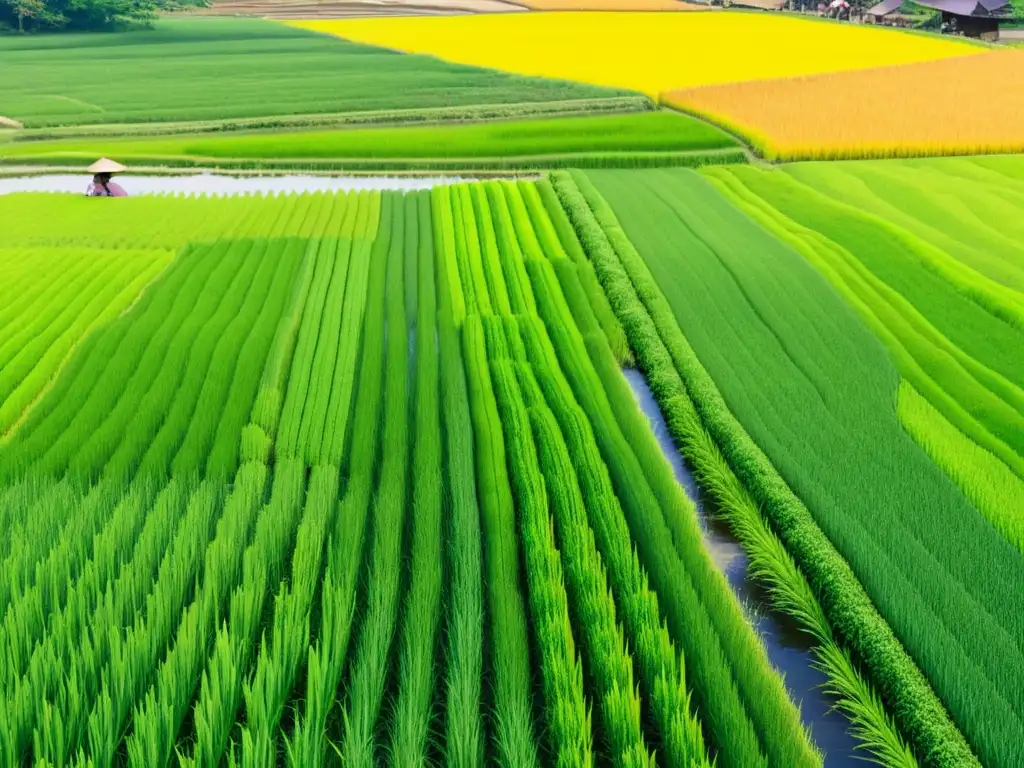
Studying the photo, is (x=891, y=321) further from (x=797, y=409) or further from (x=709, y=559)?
(x=709, y=559)

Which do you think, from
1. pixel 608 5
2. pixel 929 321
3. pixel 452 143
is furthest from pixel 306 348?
pixel 608 5

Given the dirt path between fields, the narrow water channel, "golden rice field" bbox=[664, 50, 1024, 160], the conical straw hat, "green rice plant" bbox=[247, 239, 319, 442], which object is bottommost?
the narrow water channel

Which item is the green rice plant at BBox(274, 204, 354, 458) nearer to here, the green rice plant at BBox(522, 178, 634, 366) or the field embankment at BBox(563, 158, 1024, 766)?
the green rice plant at BBox(522, 178, 634, 366)

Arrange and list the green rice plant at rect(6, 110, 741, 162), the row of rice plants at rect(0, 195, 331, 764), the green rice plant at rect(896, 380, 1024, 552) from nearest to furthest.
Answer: the row of rice plants at rect(0, 195, 331, 764)
the green rice plant at rect(896, 380, 1024, 552)
the green rice plant at rect(6, 110, 741, 162)

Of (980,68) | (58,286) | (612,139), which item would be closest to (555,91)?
(612,139)

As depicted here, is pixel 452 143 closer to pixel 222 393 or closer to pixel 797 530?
pixel 222 393

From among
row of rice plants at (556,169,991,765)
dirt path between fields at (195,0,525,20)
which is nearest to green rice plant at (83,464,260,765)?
row of rice plants at (556,169,991,765)

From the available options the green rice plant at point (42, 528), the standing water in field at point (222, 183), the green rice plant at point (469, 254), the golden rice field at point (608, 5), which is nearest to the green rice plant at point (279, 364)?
the green rice plant at point (42, 528)
